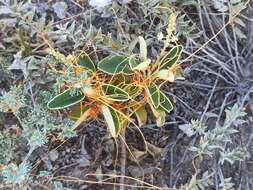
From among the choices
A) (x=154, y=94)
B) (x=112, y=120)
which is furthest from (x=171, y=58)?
(x=112, y=120)

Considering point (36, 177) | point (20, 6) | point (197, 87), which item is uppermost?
point (20, 6)

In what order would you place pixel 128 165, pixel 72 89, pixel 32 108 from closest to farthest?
pixel 72 89 < pixel 32 108 < pixel 128 165

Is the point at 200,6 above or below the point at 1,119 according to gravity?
above

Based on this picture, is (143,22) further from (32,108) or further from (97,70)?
(32,108)

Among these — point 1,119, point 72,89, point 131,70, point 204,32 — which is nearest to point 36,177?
point 1,119

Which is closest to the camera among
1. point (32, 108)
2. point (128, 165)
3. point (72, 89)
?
point (72, 89)

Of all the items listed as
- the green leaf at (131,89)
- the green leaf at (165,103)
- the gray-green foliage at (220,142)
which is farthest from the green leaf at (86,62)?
the gray-green foliage at (220,142)

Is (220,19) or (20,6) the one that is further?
(220,19)

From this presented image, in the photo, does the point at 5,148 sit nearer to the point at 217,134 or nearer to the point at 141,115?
the point at 141,115
